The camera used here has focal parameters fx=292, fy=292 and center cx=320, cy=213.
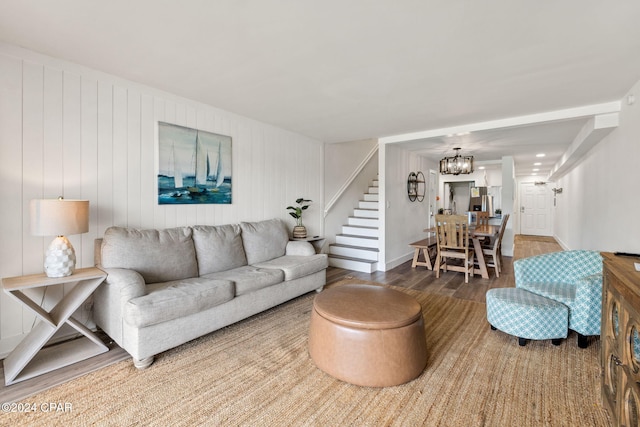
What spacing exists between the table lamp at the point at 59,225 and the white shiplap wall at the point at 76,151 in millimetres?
381

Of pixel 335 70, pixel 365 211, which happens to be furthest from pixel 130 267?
pixel 365 211

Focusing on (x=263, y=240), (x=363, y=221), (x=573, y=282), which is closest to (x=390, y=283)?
(x=363, y=221)

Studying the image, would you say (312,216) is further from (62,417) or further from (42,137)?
(62,417)

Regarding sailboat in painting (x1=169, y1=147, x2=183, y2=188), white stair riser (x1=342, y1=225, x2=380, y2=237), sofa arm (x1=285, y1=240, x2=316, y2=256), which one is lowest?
sofa arm (x1=285, y1=240, x2=316, y2=256)

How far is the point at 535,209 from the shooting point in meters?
10.6

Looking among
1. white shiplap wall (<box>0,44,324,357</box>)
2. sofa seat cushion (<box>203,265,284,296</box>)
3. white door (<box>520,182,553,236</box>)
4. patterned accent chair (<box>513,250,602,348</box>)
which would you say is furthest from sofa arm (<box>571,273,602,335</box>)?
white door (<box>520,182,553,236</box>)

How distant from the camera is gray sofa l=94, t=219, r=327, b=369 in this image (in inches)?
83.7

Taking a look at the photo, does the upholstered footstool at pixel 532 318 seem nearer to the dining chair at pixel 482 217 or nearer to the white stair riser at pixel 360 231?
the white stair riser at pixel 360 231

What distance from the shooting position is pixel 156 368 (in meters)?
2.11

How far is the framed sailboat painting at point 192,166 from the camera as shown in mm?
3084

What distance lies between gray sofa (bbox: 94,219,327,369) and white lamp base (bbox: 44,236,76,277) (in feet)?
0.86

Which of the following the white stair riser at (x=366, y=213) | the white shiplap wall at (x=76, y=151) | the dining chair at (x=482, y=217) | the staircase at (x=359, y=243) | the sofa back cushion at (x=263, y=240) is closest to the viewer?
the white shiplap wall at (x=76, y=151)

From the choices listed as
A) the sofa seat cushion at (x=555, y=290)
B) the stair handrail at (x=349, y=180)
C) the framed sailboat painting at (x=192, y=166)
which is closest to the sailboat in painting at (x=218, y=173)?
the framed sailboat painting at (x=192, y=166)

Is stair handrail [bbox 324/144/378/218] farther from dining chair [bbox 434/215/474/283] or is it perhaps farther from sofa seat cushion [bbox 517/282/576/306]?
sofa seat cushion [bbox 517/282/576/306]
